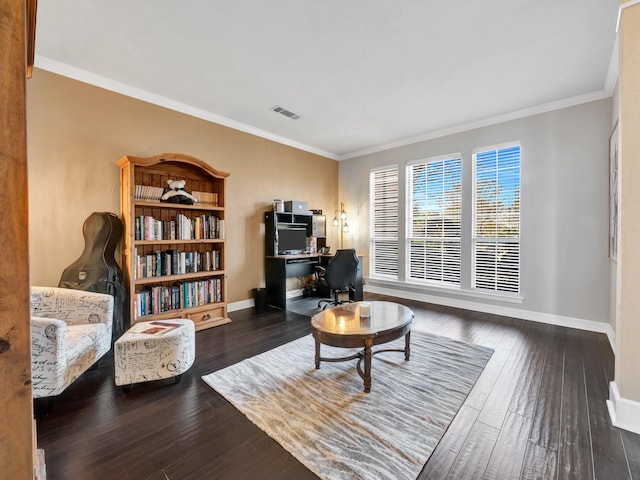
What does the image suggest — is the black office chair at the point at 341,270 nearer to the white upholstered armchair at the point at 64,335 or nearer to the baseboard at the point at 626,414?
the white upholstered armchair at the point at 64,335

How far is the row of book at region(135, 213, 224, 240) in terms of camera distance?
3203 millimetres

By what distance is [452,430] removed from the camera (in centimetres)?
177

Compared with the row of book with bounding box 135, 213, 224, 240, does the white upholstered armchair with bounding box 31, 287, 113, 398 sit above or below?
below

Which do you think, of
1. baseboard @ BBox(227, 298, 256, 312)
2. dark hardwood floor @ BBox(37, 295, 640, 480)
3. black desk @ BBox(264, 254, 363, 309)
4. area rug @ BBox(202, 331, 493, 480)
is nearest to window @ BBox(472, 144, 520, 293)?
dark hardwood floor @ BBox(37, 295, 640, 480)

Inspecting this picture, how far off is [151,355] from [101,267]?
4.32 ft

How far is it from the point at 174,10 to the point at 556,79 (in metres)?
3.87

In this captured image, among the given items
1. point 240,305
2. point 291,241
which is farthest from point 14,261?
point 291,241

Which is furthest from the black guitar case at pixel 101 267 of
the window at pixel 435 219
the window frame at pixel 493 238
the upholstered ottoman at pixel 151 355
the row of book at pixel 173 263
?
the window frame at pixel 493 238

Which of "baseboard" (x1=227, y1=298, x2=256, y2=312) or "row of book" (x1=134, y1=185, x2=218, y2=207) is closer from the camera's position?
"row of book" (x1=134, y1=185, x2=218, y2=207)

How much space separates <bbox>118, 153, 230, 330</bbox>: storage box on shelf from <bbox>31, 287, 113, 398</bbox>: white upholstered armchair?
611 mm

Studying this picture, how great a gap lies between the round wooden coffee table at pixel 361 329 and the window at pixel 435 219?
2.39 metres

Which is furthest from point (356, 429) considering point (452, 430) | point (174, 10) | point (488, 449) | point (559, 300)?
point (559, 300)

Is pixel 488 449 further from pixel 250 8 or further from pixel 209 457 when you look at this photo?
pixel 250 8

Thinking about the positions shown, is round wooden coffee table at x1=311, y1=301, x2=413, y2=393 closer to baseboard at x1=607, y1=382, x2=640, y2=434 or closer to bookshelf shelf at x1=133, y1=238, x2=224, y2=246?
baseboard at x1=607, y1=382, x2=640, y2=434
